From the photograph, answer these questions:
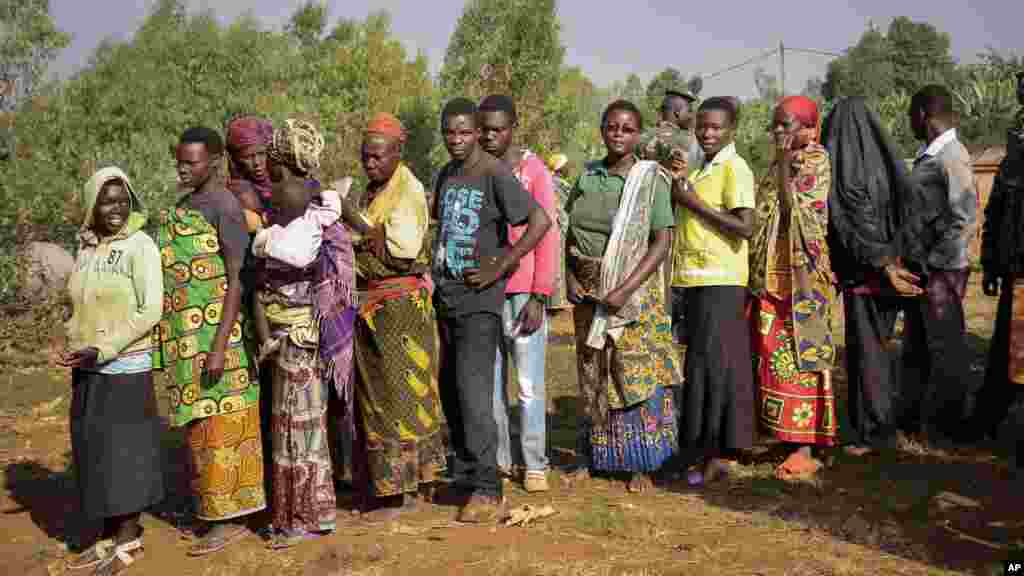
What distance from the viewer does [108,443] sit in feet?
13.2

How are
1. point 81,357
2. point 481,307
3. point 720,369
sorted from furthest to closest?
point 720,369, point 481,307, point 81,357

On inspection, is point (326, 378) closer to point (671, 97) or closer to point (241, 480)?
point (241, 480)

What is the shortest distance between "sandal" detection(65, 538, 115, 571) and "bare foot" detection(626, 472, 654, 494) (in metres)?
2.54

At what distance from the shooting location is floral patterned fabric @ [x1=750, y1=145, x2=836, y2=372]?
5.00m

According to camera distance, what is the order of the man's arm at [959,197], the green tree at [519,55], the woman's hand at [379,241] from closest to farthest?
the woman's hand at [379,241] → the man's arm at [959,197] → the green tree at [519,55]

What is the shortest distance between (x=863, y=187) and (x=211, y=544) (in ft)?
12.9

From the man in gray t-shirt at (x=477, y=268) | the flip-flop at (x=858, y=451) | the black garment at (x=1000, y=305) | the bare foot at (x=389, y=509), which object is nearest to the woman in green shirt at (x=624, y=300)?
the man in gray t-shirt at (x=477, y=268)

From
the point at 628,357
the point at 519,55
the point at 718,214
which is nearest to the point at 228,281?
the point at 628,357

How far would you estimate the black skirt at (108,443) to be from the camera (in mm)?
4027

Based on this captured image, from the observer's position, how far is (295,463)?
406 cm

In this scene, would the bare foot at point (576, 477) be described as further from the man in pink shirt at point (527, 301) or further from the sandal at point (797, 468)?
the sandal at point (797, 468)

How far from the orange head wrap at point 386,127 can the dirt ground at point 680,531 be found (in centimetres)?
185

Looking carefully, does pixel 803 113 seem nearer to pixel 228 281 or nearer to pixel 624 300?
pixel 624 300

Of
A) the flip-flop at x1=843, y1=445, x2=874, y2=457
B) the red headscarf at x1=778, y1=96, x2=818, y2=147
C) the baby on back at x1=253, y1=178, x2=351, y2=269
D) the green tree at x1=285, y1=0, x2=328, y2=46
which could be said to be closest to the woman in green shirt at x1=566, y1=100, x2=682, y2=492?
the red headscarf at x1=778, y1=96, x2=818, y2=147
